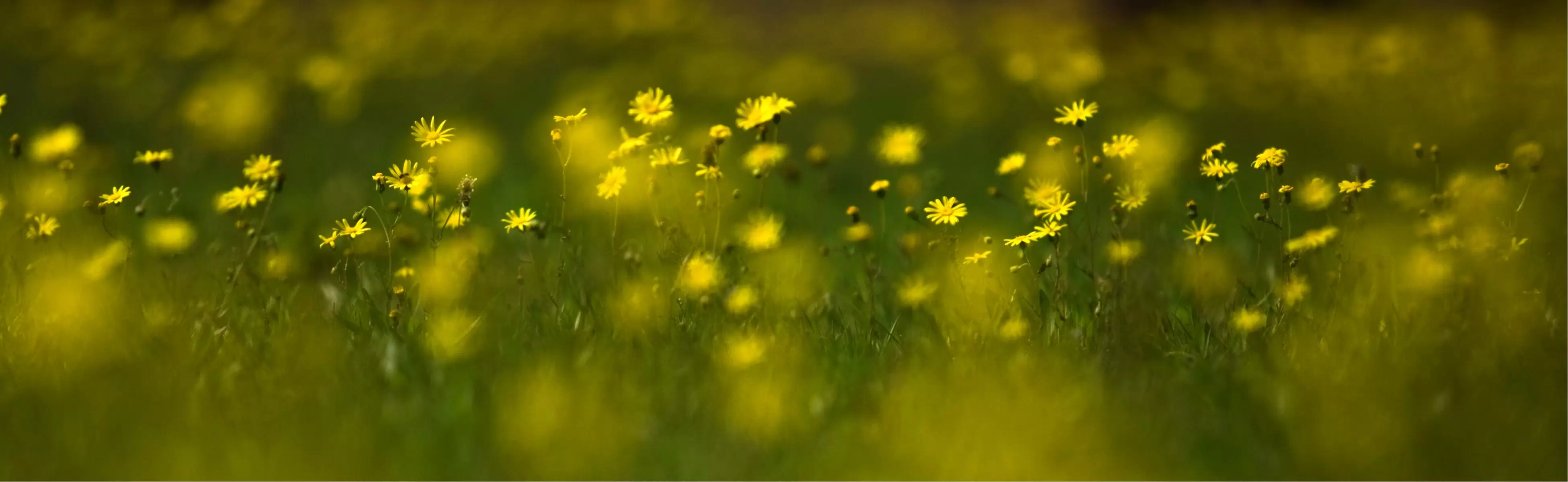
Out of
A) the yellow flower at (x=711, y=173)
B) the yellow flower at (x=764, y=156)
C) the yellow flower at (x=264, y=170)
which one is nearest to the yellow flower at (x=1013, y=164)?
the yellow flower at (x=764, y=156)

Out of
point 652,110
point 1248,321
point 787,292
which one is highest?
point 652,110

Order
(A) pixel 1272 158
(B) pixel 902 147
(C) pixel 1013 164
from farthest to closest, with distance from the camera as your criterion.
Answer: (B) pixel 902 147
(C) pixel 1013 164
(A) pixel 1272 158

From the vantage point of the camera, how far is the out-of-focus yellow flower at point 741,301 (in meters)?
2.48

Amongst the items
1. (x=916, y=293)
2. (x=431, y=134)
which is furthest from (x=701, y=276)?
(x=431, y=134)

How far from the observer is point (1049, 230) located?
96.2 inches

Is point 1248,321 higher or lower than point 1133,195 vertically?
lower

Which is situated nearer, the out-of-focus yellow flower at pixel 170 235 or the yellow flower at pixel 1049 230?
the yellow flower at pixel 1049 230

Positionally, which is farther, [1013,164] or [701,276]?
[1013,164]

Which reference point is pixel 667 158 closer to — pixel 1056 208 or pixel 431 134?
pixel 431 134

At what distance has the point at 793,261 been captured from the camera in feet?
9.50

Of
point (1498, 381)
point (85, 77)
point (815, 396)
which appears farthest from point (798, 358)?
point (85, 77)

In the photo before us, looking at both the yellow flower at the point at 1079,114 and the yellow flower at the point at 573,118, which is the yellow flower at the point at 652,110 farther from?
the yellow flower at the point at 1079,114

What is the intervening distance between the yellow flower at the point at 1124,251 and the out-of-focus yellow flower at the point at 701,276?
81cm

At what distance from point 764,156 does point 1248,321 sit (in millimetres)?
1000
